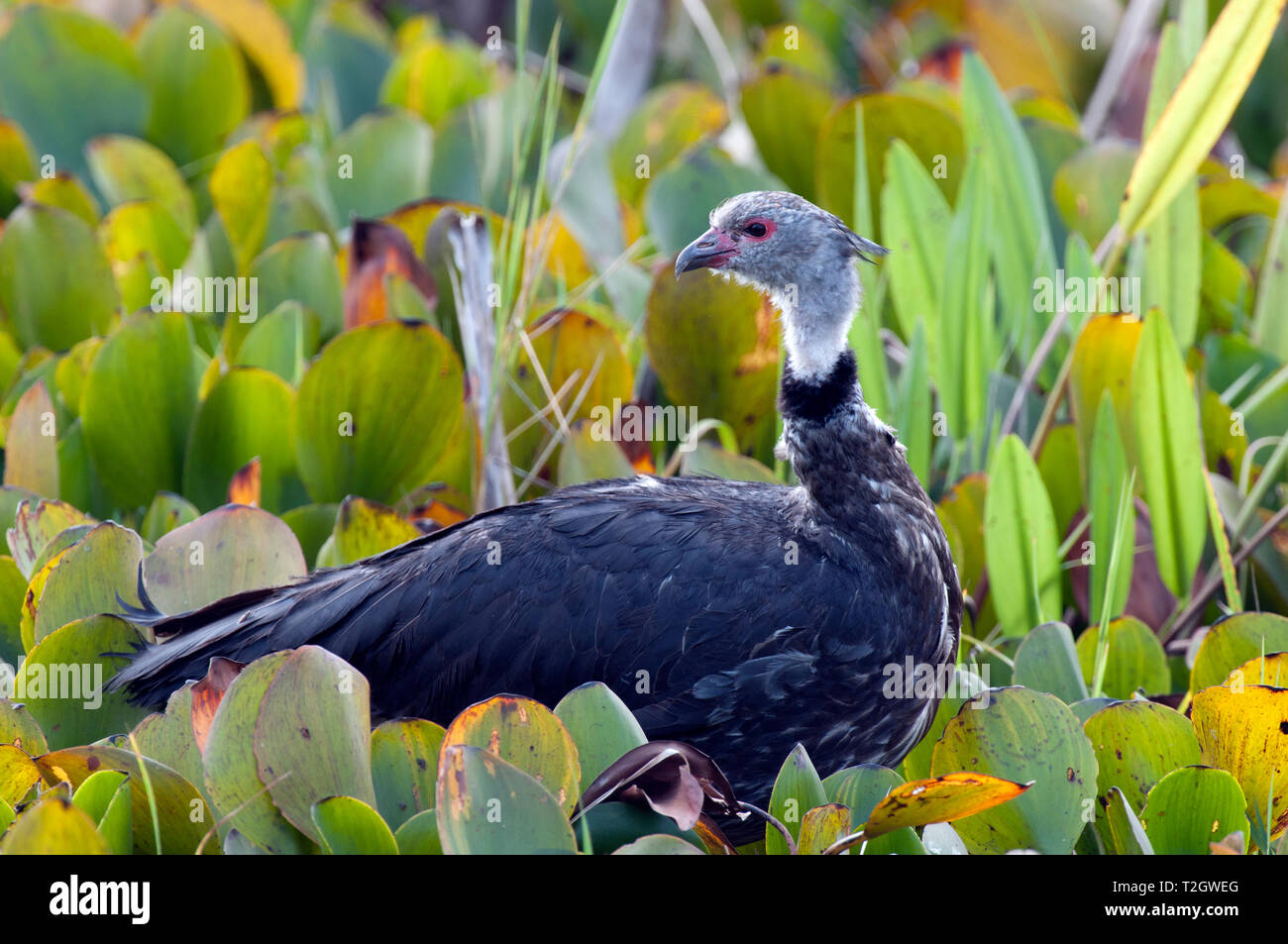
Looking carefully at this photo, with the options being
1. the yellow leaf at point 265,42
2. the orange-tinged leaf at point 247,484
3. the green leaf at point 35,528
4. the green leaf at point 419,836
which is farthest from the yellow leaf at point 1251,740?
the yellow leaf at point 265,42

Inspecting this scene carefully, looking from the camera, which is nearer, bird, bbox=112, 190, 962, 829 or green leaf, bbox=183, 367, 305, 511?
bird, bbox=112, 190, 962, 829

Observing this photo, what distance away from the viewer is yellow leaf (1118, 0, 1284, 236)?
3.32m

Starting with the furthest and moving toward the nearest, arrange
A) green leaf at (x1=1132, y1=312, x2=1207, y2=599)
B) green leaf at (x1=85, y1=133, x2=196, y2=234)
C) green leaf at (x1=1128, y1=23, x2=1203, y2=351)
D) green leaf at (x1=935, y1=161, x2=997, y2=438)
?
green leaf at (x1=85, y1=133, x2=196, y2=234) < green leaf at (x1=1128, y1=23, x2=1203, y2=351) < green leaf at (x1=935, y1=161, x2=997, y2=438) < green leaf at (x1=1132, y1=312, x2=1207, y2=599)

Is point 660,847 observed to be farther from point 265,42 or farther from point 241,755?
point 265,42

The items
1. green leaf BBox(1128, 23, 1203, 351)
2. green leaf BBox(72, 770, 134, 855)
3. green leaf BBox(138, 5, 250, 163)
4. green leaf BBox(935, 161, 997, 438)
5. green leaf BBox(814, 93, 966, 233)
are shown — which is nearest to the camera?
green leaf BBox(72, 770, 134, 855)

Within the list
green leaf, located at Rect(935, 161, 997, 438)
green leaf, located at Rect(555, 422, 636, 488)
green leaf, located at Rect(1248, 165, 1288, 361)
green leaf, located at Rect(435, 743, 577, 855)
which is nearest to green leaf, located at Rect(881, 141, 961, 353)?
green leaf, located at Rect(935, 161, 997, 438)

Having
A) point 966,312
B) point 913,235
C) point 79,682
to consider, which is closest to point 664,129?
point 913,235

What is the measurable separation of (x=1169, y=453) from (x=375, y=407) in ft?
6.59

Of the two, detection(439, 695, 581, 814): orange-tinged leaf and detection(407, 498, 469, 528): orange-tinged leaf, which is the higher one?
detection(407, 498, 469, 528): orange-tinged leaf

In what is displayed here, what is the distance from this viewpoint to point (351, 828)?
2.37m

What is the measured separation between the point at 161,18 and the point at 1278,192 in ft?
14.1

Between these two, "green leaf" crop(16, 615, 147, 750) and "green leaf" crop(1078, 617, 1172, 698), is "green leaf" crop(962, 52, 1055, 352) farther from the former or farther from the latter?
"green leaf" crop(16, 615, 147, 750)

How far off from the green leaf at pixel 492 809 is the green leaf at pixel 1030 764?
84 centimetres

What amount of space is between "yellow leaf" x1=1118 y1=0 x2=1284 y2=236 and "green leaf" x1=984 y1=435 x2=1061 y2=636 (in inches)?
29.0
